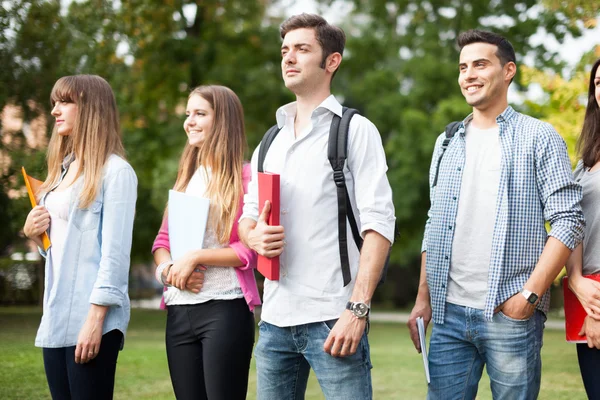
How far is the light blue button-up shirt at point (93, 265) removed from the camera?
3609mm

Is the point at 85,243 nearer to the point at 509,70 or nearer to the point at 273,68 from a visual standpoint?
the point at 509,70

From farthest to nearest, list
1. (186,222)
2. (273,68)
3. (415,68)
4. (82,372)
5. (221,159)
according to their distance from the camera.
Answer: (273,68)
(415,68)
(221,159)
(186,222)
(82,372)

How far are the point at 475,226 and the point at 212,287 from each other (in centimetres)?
128

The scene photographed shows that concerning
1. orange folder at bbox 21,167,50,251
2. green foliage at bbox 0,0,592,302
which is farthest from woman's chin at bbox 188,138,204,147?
green foliage at bbox 0,0,592,302

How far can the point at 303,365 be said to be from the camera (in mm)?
3391

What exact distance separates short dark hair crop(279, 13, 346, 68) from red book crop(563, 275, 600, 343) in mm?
1499

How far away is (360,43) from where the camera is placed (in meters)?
21.9

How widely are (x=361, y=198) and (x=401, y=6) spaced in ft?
66.0

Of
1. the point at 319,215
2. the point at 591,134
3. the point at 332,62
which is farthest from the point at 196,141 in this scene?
the point at 591,134

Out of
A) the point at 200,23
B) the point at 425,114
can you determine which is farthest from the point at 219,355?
the point at 200,23

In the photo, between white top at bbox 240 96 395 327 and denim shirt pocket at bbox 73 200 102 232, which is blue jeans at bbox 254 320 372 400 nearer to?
white top at bbox 240 96 395 327

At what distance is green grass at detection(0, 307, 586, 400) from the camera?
7.97m

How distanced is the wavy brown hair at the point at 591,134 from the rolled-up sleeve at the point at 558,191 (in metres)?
0.33

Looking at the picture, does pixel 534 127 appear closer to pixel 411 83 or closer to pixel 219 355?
pixel 219 355
